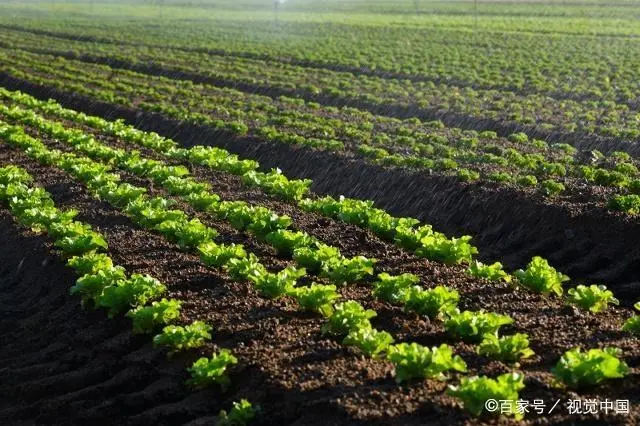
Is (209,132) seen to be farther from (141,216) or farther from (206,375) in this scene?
(206,375)

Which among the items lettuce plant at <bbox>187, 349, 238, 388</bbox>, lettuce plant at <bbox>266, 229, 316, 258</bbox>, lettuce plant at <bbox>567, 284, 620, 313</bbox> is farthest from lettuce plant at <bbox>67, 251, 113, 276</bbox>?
lettuce plant at <bbox>567, 284, 620, 313</bbox>

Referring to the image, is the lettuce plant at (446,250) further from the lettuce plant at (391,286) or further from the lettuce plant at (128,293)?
the lettuce plant at (128,293)

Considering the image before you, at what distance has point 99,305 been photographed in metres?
9.70

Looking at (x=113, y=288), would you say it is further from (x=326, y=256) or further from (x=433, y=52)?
(x=433, y=52)

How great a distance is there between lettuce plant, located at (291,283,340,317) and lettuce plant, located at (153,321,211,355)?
3.78ft

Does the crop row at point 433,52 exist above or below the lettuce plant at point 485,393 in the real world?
below

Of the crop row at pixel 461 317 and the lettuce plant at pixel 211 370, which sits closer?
the lettuce plant at pixel 211 370

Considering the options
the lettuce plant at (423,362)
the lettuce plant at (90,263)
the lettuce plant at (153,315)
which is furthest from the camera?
the lettuce plant at (90,263)

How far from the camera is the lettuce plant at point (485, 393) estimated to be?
268 inches

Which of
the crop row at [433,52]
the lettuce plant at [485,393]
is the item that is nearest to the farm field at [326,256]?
the lettuce plant at [485,393]

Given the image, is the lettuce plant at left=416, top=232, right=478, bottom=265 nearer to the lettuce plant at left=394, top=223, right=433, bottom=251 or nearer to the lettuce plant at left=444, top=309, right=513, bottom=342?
the lettuce plant at left=394, top=223, right=433, bottom=251

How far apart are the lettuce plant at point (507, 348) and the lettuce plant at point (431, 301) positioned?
954 millimetres

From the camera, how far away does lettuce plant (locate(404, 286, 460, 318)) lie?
29.7 feet

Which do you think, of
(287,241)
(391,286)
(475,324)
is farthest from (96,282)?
(475,324)
